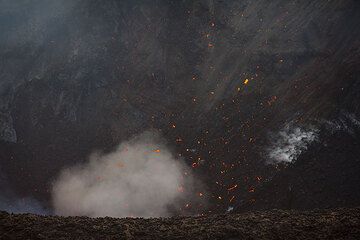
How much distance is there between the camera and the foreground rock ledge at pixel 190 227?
4.78m

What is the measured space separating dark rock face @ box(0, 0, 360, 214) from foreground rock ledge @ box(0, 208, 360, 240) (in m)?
8.38

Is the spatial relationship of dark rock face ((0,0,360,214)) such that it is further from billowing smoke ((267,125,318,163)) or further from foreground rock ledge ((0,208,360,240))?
foreground rock ledge ((0,208,360,240))

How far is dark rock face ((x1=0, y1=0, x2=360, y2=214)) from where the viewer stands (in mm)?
14766

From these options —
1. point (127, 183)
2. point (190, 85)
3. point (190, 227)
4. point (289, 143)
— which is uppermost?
point (190, 85)

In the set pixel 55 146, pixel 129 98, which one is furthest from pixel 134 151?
pixel 55 146

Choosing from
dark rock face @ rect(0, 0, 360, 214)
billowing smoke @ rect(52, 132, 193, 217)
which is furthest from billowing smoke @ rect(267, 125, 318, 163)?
billowing smoke @ rect(52, 132, 193, 217)

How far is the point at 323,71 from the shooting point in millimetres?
16156

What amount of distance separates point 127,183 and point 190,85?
6.07m

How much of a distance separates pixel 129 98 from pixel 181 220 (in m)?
13.9

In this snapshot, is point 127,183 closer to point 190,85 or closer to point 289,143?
point 190,85

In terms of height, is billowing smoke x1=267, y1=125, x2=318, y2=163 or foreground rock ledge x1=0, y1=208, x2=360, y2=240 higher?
billowing smoke x1=267, y1=125, x2=318, y2=163

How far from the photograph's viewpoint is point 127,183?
1597 cm

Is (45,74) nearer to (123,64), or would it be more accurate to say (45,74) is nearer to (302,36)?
(123,64)

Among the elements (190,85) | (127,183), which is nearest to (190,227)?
(127,183)
